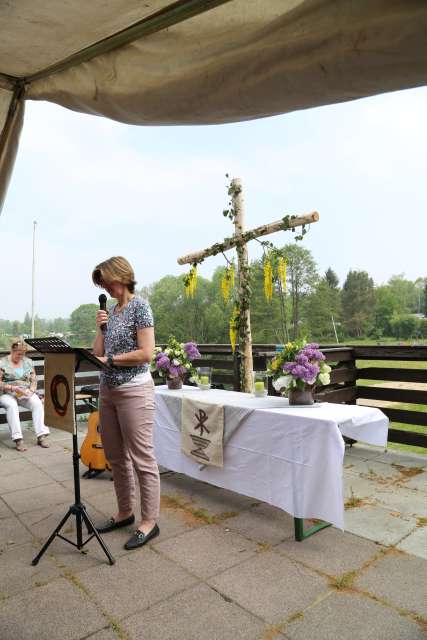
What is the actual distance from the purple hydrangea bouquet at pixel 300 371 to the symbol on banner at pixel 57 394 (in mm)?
1305

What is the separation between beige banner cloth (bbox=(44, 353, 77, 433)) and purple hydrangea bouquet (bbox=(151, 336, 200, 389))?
1.47 m

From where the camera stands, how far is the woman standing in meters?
2.53

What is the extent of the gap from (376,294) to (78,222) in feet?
154

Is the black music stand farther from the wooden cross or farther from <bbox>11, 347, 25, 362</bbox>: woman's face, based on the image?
<bbox>11, 347, 25, 362</bbox>: woman's face

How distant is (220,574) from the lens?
226 centimetres

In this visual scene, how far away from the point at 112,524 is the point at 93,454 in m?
1.15

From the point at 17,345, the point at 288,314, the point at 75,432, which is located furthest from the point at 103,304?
the point at 288,314

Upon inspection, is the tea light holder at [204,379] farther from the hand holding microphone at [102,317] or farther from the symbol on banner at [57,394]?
the symbol on banner at [57,394]

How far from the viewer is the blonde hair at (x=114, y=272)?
2568 millimetres

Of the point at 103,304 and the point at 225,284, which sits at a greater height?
the point at 225,284

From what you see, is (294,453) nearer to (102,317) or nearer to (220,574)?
(220,574)

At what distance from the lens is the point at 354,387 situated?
17.3 feet

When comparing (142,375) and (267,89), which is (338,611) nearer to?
(142,375)

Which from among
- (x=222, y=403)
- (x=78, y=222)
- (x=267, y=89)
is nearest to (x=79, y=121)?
(x=267, y=89)
